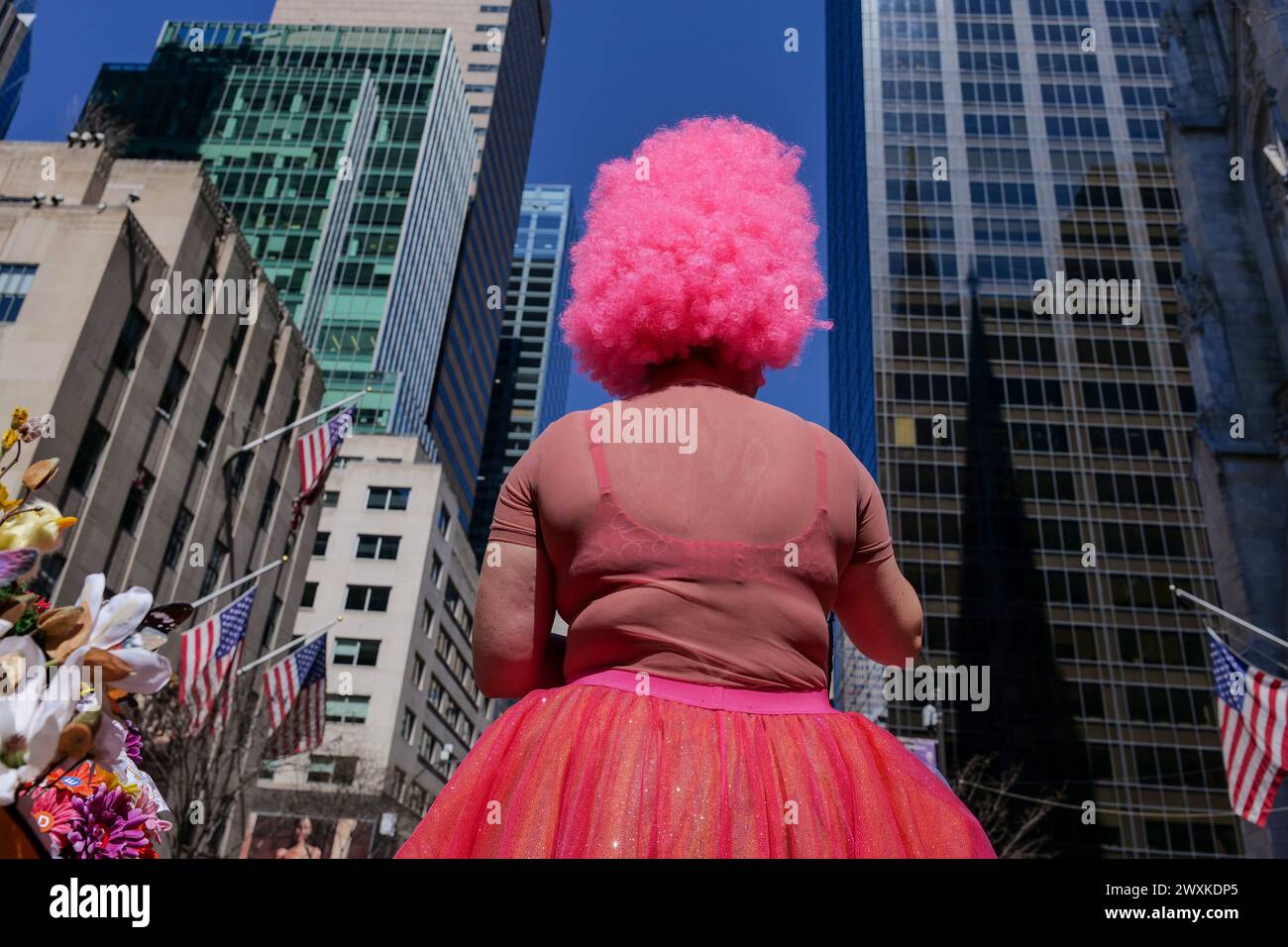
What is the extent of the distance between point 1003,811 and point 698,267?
45.2m

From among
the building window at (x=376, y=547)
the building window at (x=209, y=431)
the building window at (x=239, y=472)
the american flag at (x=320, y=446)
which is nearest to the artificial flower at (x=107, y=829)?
the american flag at (x=320, y=446)

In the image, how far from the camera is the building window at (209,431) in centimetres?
3566

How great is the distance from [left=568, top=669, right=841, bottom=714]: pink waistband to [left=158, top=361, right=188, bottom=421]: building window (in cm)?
3402

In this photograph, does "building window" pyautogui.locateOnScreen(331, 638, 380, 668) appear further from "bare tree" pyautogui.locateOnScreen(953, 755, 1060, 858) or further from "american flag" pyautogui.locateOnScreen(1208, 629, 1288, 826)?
"american flag" pyautogui.locateOnScreen(1208, 629, 1288, 826)

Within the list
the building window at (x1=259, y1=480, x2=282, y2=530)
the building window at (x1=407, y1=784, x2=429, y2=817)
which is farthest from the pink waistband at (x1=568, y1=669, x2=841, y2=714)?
the building window at (x1=407, y1=784, x2=429, y2=817)

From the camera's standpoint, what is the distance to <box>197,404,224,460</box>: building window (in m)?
35.7

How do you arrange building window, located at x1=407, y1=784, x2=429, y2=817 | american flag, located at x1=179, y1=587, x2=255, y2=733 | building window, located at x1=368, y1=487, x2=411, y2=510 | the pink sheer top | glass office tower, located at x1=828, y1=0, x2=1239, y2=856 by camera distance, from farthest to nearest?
1. building window, located at x1=368, y1=487, x2=411, y2=510
2. glass office tower, located at x1=828, y1=0, x2=1239, y2=856
3. building window, located at x1=407, y1=784, x2=429, y2=817
4. american flag, located at x1=179, y1=587, x2=255, y2=733
5. the pink sheer top

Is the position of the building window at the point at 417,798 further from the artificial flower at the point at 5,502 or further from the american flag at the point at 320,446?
the artificial flower at the point at 5,502

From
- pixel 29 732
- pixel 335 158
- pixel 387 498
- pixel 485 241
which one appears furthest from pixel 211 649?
pixel 485 241

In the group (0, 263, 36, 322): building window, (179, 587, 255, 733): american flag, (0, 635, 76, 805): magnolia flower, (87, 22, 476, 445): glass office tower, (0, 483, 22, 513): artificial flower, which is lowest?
(0, 635, 76, 805): magnolia flower

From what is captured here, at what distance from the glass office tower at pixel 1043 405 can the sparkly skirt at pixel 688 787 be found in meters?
60.3

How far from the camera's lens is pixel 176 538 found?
33.7 m
